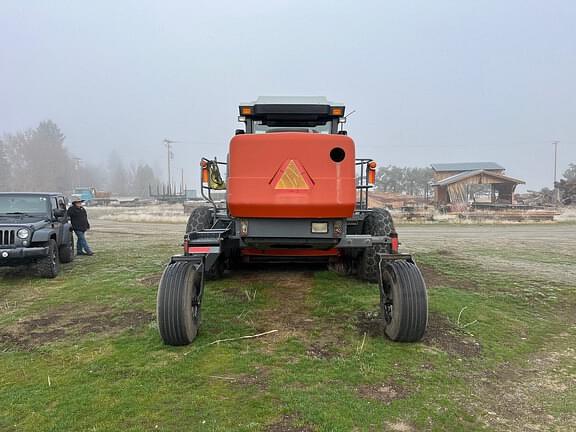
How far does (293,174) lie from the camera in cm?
421

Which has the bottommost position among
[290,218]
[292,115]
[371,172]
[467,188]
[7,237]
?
[7,237]

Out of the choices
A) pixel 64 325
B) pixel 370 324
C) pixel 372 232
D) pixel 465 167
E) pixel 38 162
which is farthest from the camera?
pixel 38 162

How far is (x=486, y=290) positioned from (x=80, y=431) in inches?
249

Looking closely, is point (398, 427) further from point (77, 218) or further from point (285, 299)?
point (77, 218)

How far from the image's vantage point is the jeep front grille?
24.1ft

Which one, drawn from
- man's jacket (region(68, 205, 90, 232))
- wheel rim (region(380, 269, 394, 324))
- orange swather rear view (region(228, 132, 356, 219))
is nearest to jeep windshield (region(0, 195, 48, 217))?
man's jacket (region(68, 205, 90, 232))

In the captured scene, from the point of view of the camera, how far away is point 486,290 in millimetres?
7051

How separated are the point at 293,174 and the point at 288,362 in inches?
71.3

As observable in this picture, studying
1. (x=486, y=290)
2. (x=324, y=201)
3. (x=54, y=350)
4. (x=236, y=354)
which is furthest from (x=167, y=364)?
(x=486, y=290)

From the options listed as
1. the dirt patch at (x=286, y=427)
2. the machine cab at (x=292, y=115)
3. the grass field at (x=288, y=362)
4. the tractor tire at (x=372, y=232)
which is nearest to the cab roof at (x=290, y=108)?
the machine cab at (x=292, y=115)

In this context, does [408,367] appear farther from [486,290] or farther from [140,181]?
[140,181]

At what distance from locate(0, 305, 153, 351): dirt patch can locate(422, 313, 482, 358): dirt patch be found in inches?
134

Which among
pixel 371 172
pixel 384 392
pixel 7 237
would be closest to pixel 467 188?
pixel 371 172

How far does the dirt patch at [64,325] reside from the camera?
15.3 feet
